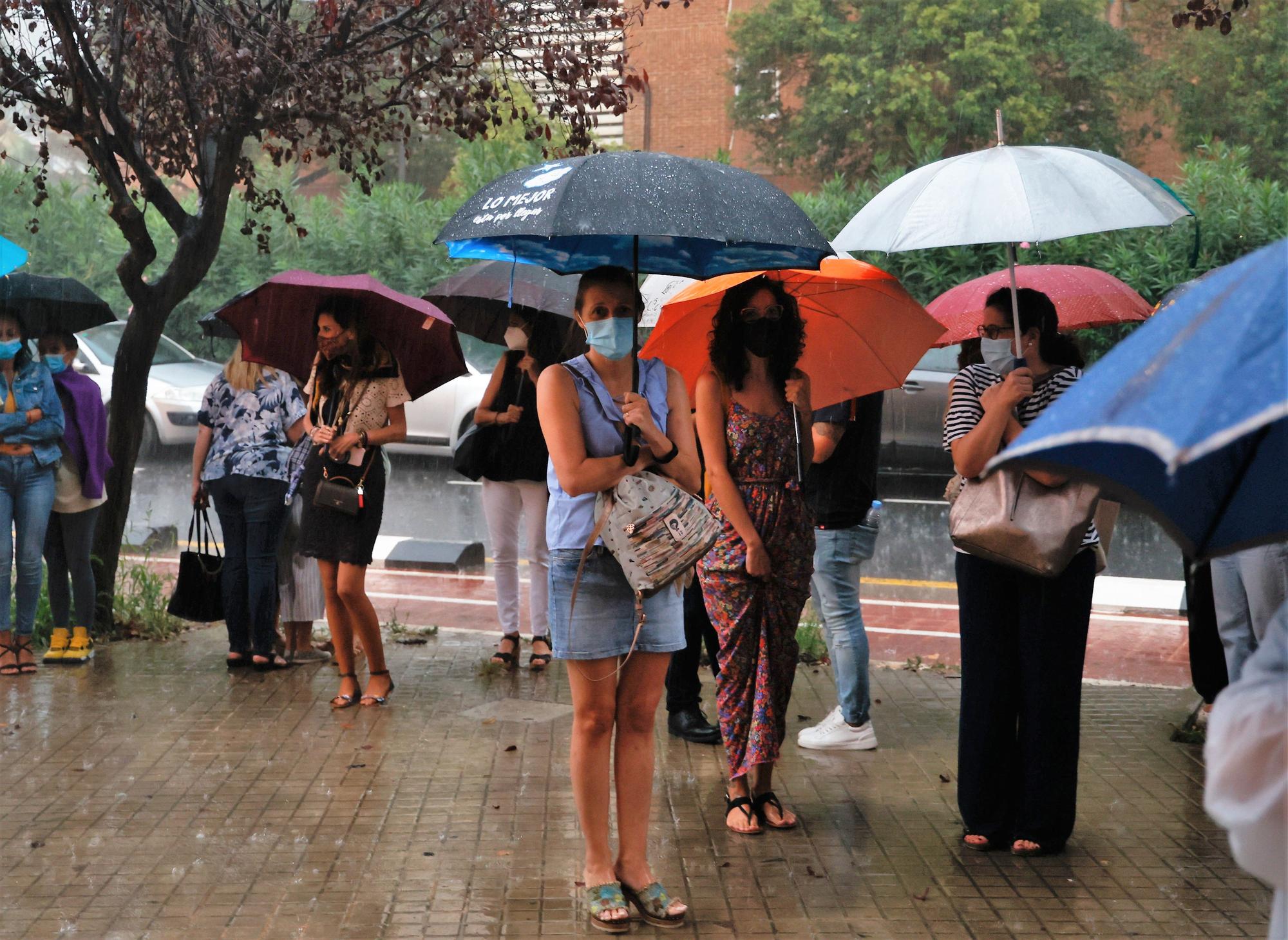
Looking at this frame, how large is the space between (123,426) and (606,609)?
18.8 ft

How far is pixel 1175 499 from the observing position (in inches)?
104

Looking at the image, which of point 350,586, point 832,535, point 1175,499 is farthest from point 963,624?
point 350,586

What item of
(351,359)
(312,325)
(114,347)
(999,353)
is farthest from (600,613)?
(114,347)

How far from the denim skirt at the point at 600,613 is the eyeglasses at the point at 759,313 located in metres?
1.30

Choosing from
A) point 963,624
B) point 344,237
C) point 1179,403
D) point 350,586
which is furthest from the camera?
point 344,237

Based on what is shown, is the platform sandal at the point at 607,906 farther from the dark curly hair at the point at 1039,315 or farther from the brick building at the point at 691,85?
the brick building at the point at 691,85

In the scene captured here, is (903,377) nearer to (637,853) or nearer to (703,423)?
(703,423)

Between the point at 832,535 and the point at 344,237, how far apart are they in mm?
17825

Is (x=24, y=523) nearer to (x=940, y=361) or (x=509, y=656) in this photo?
(x=509, y=656)

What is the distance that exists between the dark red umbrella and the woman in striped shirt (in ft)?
10.9

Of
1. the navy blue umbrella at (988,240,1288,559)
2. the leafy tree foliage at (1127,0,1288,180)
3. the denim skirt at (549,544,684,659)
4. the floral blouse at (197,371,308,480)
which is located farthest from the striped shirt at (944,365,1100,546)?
the leafy tree foliage at (1127,0,1288,180)

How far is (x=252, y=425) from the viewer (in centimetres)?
801

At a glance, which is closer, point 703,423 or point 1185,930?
point 1185,930

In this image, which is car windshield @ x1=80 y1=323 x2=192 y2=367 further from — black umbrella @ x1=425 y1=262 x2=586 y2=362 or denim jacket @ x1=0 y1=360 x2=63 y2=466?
black umbrella @ x1=425 y1=262 x2=586 y2=362
